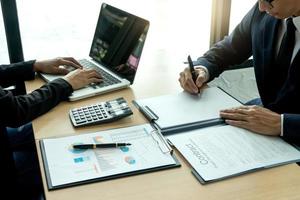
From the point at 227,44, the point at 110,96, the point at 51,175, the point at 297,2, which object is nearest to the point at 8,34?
the point at 110,96

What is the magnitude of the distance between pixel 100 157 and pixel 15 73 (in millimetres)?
777

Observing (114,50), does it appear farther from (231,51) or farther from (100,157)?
(100,157)

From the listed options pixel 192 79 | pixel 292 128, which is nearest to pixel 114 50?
pixel 192 79

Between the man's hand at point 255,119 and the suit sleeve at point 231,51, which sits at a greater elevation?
the suit sleeve at point 231,51

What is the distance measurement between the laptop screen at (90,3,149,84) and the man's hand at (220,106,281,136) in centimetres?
49

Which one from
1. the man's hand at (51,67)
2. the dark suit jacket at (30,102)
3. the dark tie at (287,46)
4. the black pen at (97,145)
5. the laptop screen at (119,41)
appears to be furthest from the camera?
the man's hand at (51,67)

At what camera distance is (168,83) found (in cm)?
162

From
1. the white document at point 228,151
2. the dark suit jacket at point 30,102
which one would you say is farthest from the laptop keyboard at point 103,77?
the white document at point 228,151

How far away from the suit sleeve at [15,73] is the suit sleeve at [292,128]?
1.06 metres

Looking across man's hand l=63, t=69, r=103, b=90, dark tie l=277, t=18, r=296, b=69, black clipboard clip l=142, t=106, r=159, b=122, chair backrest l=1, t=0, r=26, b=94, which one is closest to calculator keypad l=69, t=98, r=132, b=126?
black clipboard clip l=142, t=106, r=159, b=122

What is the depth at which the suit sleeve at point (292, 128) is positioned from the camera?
1.12 m

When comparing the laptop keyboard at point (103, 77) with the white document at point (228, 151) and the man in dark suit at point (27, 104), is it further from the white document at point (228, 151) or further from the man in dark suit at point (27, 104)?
the white document at point (228, 151)

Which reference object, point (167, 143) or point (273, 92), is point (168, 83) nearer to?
point (273, 92)

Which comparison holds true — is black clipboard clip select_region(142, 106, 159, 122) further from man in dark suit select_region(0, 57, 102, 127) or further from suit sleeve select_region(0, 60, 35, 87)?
suit sleeve select_region(0, 60, 35, 87)
